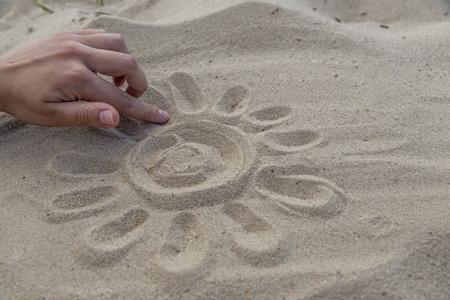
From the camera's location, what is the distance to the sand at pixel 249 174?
1281 millimetres

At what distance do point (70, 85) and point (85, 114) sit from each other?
0.58 feet

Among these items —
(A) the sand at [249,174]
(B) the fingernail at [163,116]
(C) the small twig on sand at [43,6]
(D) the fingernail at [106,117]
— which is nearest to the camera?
(A) the sand at [249,174]

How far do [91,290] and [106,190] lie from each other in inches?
18.5

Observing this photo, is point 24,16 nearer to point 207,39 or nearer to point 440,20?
point 207,39

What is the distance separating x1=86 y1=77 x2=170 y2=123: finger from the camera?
5.64 feet

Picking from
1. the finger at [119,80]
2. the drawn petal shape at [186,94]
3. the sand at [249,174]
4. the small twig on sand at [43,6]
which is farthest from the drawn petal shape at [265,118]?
the small twig on sand at [43,6]

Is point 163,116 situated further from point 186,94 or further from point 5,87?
point 5,87

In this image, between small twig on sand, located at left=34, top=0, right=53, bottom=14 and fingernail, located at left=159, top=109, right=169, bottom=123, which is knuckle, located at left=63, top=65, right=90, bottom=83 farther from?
small twig on sand, located at left=34, top=0, right=53, bottom=14

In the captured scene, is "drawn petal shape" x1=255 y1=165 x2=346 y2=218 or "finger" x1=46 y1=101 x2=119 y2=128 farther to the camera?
"finger" x1=46 y1=101 x2=119 y2=128

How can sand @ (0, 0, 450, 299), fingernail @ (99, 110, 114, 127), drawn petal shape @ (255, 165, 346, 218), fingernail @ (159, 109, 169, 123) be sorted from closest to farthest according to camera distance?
1. sand @ (0, 0, 450, 299)
2. drawn petal shape @ (255, 165, 346, 218)
3. fingernail @ (99, 110, 114, 127)
4. fingernail @ (159, 109, 169, 123)

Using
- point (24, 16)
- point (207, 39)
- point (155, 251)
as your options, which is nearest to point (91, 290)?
point (155, 251)

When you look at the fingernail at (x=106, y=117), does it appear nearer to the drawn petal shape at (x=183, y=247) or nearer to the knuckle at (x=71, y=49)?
the knuckle at (x=71, y=49)

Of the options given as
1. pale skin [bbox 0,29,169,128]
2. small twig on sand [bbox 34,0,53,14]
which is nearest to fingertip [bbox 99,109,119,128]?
pale skin [bbox 0,29,169,128]

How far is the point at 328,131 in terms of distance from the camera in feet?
5.81
